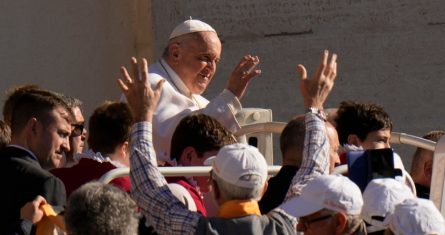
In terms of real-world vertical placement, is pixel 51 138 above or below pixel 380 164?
above

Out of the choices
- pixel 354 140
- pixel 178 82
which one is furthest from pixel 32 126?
pixel 354 140

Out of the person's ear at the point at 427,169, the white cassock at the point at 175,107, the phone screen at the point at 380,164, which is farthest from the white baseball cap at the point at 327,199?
the person's ear at the point at 427,169

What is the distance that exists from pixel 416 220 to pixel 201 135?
4.15ft

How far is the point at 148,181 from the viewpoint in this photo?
5.30 m

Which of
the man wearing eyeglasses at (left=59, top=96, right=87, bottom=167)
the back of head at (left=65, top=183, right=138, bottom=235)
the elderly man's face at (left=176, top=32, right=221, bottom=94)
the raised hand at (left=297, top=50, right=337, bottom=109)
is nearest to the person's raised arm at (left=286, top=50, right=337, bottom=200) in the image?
the raised hand at (left=297, top=50, right=337, bottom=109)

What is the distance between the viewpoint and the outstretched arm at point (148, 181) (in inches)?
205

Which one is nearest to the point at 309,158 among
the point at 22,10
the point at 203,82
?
Result: the point at 203,82

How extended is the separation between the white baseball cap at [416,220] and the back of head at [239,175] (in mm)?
509

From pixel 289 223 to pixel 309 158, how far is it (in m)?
0.40

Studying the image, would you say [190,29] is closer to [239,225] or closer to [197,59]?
[197,59]

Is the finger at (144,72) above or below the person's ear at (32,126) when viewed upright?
above

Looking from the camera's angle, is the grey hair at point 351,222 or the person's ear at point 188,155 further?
the person's ear at point 188,155

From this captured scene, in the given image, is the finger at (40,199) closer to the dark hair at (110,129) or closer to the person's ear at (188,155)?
the person's ear at (188,155)

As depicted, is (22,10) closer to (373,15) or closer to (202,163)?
(373,15)
